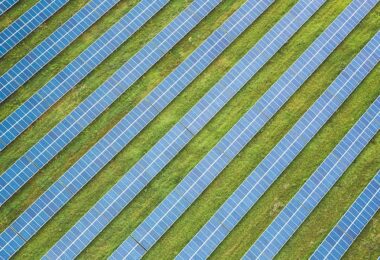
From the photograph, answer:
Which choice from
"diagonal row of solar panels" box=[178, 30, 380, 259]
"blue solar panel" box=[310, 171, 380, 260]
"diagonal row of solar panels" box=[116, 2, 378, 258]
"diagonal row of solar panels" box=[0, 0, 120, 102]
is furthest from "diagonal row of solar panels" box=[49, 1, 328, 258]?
"blue solar panel" box=[310, 171, 380, 260]

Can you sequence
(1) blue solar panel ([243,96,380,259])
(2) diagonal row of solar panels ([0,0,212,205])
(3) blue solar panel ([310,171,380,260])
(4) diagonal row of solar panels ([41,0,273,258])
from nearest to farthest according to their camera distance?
(4) diagonal row of solar panels ([41,0,273,258]) → (3) blue solar panel ([310,171,380,260]) → (1) blue solar panel ([243,96,380,259]) → (2) diagonal row of solar panels ([0,0,212,205])

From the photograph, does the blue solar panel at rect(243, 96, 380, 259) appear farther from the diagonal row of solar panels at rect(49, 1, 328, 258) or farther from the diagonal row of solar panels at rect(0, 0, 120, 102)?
the diagonal row of solar panels at rect(0, 0, 120, 102)

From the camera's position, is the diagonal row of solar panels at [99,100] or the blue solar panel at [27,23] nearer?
the diagonal row of solar panels at [99,100]

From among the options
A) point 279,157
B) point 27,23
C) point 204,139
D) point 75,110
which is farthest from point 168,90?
point 27,23

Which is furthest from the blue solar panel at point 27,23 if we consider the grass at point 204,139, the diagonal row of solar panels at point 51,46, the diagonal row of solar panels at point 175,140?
the diagonal row of solar panels at point 175,140

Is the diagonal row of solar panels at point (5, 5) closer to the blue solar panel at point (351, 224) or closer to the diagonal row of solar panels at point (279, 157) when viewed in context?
the diagonal row of solar panels at point (279, 157)

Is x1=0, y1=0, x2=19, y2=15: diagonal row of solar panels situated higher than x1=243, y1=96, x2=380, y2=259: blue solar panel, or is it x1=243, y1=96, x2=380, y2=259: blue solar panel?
x1=243, y1=96, x2=380, y2=259: blue solar panel

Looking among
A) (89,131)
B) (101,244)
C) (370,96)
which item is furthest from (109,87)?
(370,96)
